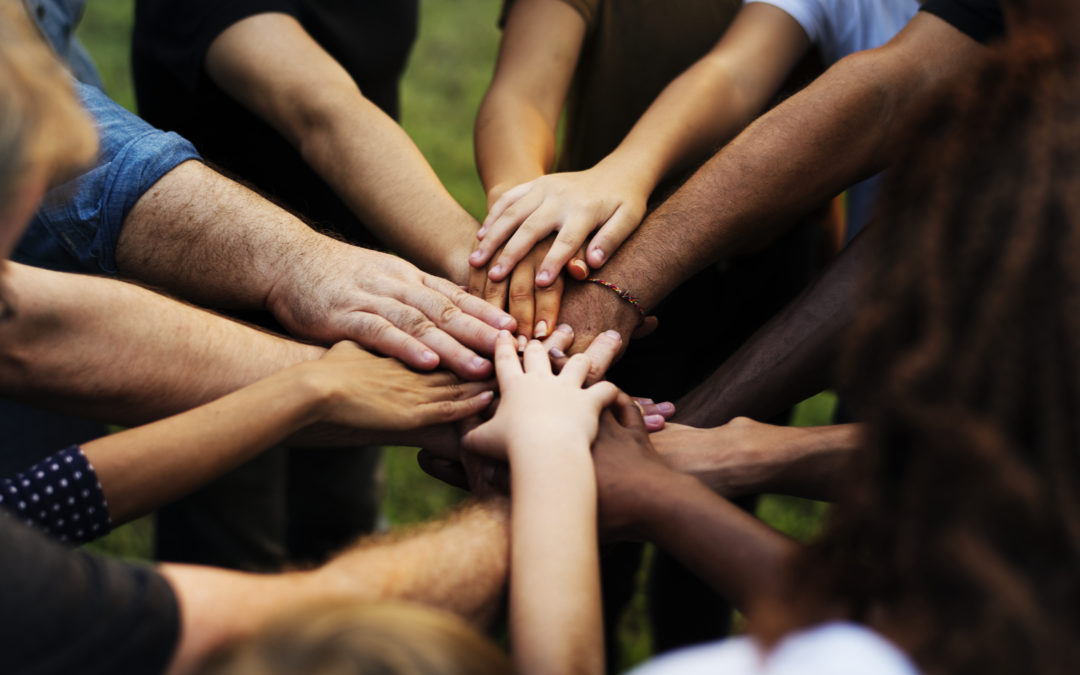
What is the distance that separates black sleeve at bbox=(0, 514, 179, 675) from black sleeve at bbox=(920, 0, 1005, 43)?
1673 millimetres

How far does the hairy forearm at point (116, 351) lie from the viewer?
1294 millimetres

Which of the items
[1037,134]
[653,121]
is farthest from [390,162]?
[1037,134]

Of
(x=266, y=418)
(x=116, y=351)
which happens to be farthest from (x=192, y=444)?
(x=116, y=351)

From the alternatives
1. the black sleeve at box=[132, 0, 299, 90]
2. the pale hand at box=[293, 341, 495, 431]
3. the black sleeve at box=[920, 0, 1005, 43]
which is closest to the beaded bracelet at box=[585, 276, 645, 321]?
the pale hand at box=[293, 341, 495, 431]

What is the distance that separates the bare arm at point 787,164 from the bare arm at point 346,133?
35cm

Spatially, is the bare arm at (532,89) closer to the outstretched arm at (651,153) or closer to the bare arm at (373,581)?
the outstretched arm at (651,153)

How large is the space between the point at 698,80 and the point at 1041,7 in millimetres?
951

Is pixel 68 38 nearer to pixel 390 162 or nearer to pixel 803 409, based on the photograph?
pixel 390 162

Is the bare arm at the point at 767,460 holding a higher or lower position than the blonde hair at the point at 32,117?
lower

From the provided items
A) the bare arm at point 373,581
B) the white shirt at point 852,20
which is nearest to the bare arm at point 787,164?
the white shirt at point 852,20

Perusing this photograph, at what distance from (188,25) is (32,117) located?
0.99 meters

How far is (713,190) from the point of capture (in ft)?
5.69

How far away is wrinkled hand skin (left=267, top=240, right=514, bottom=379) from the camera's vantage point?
5.02ft

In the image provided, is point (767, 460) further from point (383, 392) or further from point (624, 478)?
point (383, 392)
